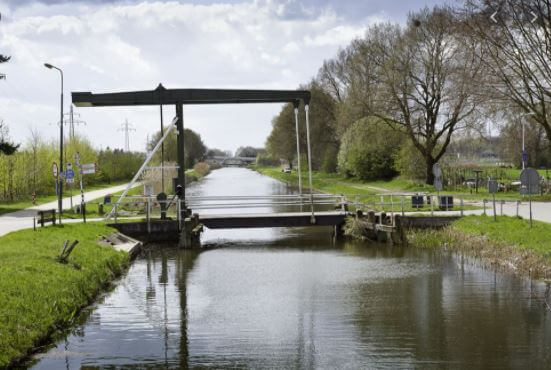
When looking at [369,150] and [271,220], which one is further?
[369,150]

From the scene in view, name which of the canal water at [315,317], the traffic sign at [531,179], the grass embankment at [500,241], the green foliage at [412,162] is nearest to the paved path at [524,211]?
the grass embankment at [500,241]

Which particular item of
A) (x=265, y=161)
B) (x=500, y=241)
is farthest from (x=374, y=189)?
(x=265, y=161)

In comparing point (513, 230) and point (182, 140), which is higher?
point (182, 140)

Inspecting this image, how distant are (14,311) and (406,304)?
27.1 ft

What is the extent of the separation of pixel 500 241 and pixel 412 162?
87.0 ft

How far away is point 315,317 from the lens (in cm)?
1366

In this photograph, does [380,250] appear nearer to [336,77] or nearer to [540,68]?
[540,68]

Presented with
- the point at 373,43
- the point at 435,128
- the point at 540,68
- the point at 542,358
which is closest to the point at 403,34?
the point at 373,43

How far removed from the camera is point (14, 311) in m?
11.7

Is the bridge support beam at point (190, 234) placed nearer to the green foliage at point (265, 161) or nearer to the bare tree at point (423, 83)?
the bare tree at point (423, 83)

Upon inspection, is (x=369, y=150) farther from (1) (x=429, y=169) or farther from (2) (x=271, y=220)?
(2) (x=271, y=220)

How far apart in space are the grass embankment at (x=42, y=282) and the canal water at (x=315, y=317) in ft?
1.37

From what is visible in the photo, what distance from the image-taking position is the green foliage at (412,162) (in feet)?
153

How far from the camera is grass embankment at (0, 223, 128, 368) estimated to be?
11281 millimetres
